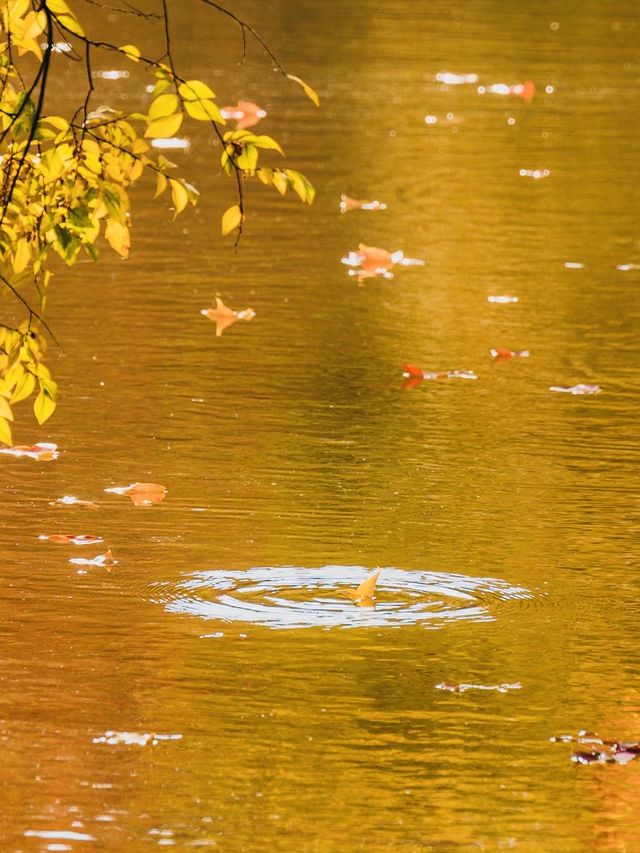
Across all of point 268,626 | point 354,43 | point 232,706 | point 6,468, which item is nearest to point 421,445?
point 6,468

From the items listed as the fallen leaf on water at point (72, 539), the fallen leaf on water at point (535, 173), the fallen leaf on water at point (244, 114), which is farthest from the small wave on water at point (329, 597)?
the fallen leaf on water at point (244, 114)

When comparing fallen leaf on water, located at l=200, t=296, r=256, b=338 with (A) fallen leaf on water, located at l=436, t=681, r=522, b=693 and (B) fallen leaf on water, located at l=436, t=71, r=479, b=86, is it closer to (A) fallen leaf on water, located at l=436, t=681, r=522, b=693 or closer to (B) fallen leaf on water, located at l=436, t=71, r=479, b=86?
(A) fallen leaf on water, located at l=436, t=681, r=522, b=693

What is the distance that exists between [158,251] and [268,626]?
7.58 m

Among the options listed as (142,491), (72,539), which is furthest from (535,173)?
(72,539)

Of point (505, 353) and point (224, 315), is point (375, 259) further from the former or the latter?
point (505, 353)

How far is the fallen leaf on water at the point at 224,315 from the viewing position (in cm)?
1198

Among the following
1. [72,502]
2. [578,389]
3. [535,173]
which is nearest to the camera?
[72,502]

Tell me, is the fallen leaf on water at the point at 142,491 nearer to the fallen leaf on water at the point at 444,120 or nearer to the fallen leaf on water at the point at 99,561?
the fallen leaf on water at the point at 99,561

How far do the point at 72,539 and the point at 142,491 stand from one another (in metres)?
0.74

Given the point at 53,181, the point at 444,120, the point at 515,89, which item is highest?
the point at 53,181

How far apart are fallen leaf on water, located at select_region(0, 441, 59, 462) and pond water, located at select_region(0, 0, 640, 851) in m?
0.09

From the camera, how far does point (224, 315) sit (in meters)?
12.1

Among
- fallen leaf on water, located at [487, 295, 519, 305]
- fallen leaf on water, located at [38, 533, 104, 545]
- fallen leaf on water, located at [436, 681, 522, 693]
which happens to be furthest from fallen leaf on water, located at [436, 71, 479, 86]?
fallen leaf on water, located at [436, 681, 522, 693]

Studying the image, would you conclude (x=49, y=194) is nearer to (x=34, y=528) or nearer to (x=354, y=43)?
(x=34, y=528)
